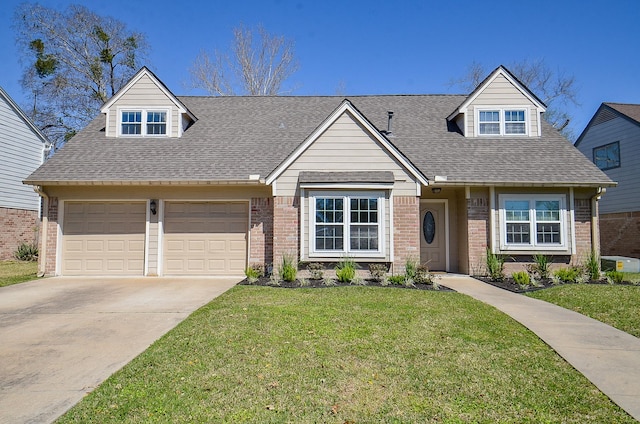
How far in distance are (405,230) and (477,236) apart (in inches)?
101

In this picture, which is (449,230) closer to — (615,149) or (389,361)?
(389,361)

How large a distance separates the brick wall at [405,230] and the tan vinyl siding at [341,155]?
120 centimetres

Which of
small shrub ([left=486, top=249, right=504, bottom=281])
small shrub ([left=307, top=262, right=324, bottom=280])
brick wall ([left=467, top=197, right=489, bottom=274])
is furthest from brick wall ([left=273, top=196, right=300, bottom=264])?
small shrub ([left=486, top=249, right=504, bottom=281])

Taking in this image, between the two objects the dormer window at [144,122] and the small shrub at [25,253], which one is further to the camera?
the small shrub at [25,253]

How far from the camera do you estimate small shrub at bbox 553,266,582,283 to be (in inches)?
427

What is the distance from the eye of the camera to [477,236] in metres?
12.1

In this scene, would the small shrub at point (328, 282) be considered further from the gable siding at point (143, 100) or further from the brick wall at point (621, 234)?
the brick wall at point (621, 234)

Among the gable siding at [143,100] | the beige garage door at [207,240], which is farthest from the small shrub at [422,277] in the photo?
the gable siding at [143,100]

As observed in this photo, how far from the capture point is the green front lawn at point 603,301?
6.89m

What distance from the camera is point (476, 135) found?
14.0 metres

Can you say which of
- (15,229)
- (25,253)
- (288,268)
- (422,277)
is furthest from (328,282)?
(15,229)

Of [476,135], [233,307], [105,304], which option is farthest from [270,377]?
[476,135]

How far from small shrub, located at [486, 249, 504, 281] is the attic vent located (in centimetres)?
1359

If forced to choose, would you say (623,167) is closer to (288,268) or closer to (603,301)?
(603,301)
